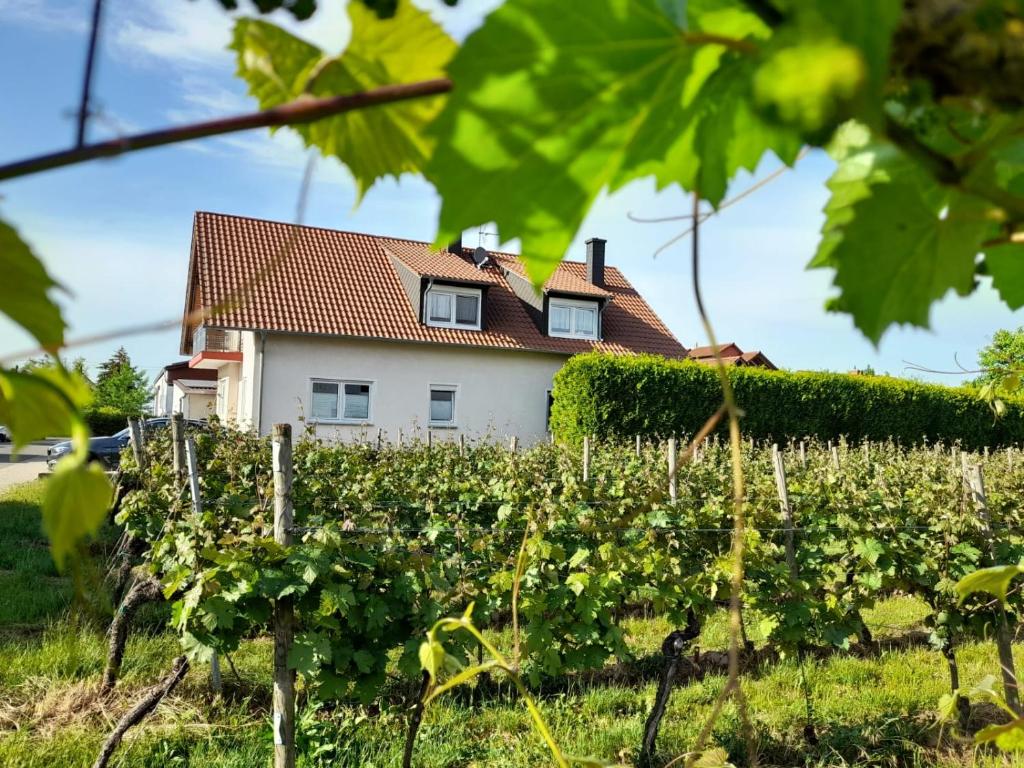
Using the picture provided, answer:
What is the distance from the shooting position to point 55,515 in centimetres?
27

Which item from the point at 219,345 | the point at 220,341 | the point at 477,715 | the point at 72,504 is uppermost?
the point at 220,341

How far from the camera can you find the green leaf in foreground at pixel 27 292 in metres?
0.33

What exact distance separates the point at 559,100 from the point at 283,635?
435 cm

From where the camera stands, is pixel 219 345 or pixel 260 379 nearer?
pixel 260 379

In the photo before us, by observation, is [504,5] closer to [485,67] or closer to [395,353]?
[485,67]

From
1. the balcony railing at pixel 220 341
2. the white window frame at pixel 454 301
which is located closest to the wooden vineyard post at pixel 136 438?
the white window frame at pixel 454 301

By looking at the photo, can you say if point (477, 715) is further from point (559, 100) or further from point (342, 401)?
point (342, 401)

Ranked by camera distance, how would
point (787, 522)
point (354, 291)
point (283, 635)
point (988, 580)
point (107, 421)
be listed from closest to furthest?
point (988, 580)
point (283, 635)
point (787, 522)
point (354, 291)
point (107, 421)

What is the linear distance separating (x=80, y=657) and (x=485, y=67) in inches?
271

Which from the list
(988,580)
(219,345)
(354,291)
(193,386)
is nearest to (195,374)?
(193,386)

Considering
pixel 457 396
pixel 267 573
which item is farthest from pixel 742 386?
pixel 267 573

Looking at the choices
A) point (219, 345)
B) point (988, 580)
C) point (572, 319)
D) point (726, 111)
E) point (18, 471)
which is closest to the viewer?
point (726, 111)

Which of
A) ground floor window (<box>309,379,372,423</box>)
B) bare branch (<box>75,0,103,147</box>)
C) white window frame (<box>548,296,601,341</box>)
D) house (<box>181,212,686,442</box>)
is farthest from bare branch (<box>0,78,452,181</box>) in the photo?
white window frame (<box>548,296,601,341</box>)

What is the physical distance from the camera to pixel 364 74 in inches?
16.5
